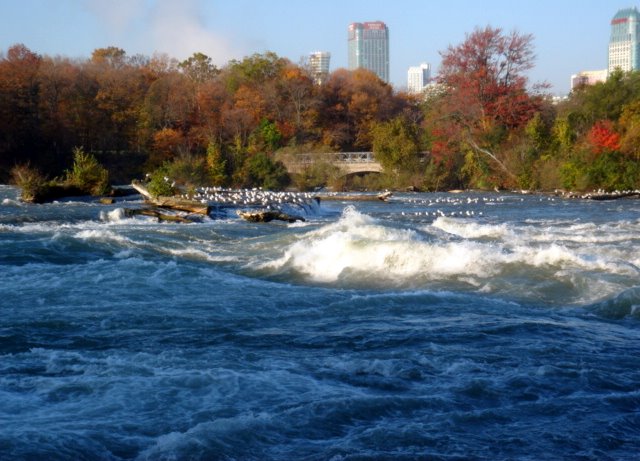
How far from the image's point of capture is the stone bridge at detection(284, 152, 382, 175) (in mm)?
43156

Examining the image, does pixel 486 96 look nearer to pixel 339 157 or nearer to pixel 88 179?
pixel 339 157

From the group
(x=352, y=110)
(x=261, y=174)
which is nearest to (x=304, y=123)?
(x=352, y=110)

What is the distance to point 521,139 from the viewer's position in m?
41.7

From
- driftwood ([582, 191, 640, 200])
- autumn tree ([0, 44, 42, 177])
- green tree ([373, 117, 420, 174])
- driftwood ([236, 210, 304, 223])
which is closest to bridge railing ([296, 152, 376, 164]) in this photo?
green tree ([373, 117, 420, 174])

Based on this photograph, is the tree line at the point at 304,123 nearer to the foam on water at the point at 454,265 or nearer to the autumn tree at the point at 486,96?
the autumn tree at the point at 486,96

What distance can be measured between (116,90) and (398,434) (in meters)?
50.3

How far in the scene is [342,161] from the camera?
45688mm

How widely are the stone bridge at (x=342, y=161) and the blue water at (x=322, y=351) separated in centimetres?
2720

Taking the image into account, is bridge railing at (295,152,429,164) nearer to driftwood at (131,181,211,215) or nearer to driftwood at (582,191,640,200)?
driftwood at (582,191,640,200)

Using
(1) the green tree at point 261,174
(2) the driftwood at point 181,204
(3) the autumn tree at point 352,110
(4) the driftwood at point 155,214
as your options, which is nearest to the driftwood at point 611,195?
(1) the green tree at point 261,174

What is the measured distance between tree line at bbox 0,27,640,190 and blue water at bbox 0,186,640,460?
834 inches

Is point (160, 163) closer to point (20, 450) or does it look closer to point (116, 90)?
point (116, 90)

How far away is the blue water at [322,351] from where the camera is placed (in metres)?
5.55

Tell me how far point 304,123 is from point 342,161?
12.0 metres
